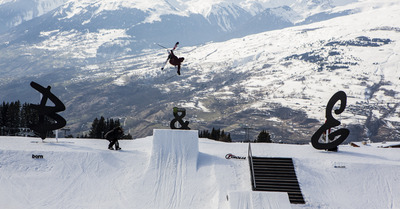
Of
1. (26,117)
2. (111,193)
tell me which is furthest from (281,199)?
(26,117)

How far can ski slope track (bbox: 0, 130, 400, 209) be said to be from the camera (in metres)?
34.7

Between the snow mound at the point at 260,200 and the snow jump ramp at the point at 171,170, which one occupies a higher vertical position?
the snow jump ramp at the point at 171,170

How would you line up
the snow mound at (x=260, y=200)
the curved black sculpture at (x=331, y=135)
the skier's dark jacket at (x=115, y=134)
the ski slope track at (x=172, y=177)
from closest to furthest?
1. the snow mound at (x=260, y=200)
2. the ski slope track at (x=172, y=177)
3. the skier's dark jacket at (x=115, y=134)
4. the curved black sculpture at (x=331, y=135)

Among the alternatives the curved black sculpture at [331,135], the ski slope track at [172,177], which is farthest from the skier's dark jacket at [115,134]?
the curved black sculpture at [331,135]

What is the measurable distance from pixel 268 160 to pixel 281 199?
26.7ft

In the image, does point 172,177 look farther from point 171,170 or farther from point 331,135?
point 331,135

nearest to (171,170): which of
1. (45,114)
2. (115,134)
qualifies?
(115,134)

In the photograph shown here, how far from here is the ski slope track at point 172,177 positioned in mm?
34688

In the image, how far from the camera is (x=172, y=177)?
38.2m

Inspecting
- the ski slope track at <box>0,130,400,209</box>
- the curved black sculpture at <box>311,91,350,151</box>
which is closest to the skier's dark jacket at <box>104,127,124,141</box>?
the ski slope track at <box>0,130,400,209</box>

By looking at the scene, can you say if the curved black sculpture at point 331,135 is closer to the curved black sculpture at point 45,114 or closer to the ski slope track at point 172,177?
the ski slope track at point 172,177

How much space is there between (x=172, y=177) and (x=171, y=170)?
1146 millimetres

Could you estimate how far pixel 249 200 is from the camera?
1286 inches

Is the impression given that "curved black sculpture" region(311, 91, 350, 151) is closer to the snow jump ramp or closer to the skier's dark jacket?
the snow jump ramp
